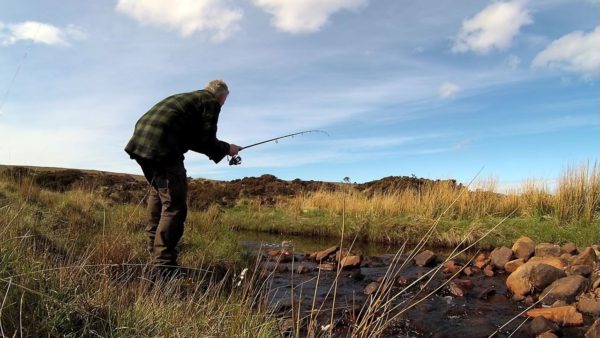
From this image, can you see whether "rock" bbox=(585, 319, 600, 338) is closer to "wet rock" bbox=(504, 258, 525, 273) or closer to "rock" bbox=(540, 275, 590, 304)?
"rock" bbox=(540, 275, 590, 304)

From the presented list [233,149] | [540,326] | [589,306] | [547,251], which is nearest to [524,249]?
[547,251]

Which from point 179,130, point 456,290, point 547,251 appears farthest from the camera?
point 547,251

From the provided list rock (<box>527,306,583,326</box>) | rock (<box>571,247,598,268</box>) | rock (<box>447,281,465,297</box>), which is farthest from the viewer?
rock (<box>571,247,598,268</box>)

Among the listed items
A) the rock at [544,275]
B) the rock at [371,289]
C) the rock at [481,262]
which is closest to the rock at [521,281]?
the rock at [544,275]

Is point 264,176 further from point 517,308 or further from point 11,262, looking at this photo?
point 11,262

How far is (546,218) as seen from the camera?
10867 millimetres

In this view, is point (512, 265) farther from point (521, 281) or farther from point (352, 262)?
point (352, 262)

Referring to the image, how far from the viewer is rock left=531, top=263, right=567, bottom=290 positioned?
19.6 ft

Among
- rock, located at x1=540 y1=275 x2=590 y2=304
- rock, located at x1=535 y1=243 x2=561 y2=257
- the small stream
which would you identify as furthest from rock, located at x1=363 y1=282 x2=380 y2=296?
rock, located at x1=535 y1=243 x2=561 y2=257

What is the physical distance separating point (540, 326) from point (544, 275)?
1.76m

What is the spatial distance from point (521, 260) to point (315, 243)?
5.35 m

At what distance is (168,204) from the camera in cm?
492

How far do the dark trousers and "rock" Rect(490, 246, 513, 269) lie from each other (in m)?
5.09

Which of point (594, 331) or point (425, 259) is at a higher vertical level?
point (425, 259)
